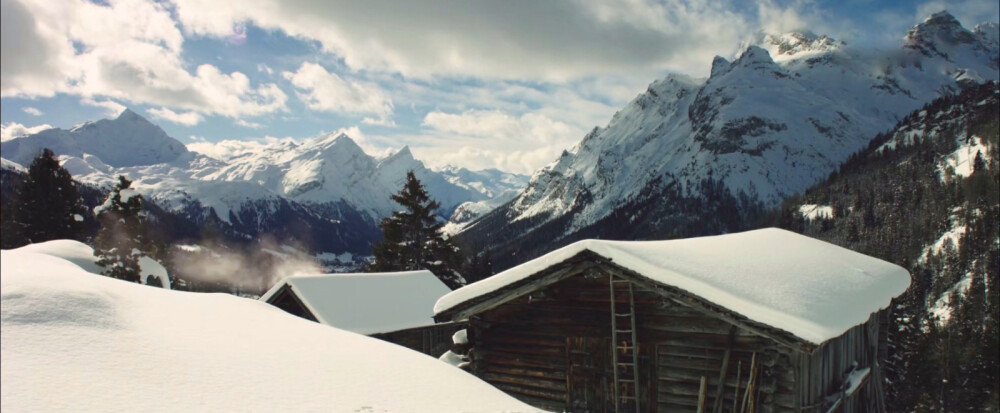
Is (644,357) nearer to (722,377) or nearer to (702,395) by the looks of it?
(702,395)

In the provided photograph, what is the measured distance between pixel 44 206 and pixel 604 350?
154ft

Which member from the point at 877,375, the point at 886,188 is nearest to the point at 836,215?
the point at 886,188

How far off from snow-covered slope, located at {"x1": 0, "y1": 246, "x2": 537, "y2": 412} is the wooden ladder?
13.7ft

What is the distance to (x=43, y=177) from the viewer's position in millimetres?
39531

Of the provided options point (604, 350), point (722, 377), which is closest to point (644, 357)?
point (604, 350)

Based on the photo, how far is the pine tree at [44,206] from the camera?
38875 millimetres

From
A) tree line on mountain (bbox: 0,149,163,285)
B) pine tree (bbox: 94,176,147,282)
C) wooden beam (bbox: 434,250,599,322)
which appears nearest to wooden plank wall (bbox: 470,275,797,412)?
wooden beam (bbox: 434,250,599,322)

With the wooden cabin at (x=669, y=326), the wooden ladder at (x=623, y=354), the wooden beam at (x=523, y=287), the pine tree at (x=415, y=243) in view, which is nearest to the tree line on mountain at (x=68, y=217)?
the pine tree at (x=415, y=243)

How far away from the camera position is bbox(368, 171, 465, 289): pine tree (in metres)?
43.7

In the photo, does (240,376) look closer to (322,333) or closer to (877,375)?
(322,333)

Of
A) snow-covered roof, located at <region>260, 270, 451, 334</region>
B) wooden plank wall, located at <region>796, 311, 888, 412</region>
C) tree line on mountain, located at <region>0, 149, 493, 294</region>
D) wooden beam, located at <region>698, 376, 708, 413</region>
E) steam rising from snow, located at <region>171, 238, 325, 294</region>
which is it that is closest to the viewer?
wooden beam, located at <region>698, 376, 708, 413</region>

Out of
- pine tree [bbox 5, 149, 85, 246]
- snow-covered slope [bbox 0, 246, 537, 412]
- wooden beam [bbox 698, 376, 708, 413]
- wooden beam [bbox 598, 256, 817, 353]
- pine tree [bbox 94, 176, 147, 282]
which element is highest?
pine tree [bbox 5, 149, 85, 246]

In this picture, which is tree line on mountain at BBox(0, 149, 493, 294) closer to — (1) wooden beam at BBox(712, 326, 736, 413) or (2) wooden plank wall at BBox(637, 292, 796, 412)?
(2) wooden plank wall at BBox(637, 292, 796, 412)

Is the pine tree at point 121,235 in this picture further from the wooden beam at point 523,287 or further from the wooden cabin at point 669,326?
the wooden cabin at point 669,326
